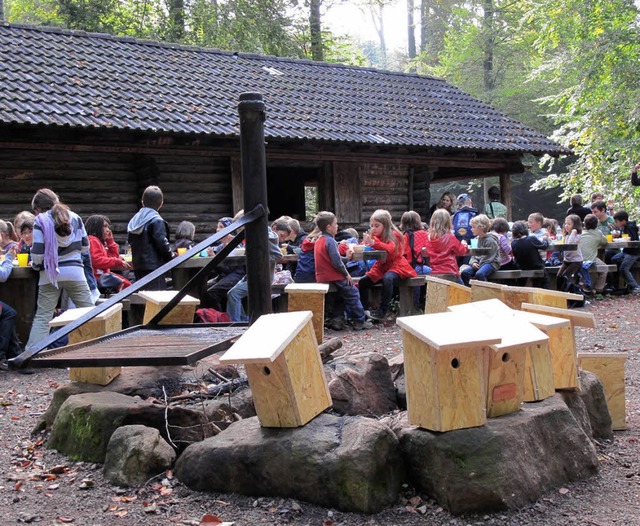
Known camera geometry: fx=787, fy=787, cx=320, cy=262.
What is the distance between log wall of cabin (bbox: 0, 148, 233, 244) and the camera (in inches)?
491

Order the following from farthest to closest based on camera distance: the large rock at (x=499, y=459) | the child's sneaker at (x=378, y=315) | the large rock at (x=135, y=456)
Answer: the child's sneaker at (x=378, y=315) → the large rock at (x=135, y=456) → the large rock at (x=499, y=459)

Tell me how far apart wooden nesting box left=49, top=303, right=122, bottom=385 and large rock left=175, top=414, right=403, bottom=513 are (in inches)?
48.8

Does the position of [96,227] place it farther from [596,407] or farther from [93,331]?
[596,407]

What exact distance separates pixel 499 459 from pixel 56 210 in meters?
5.11

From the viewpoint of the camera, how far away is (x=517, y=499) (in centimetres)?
325

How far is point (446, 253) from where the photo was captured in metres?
10.1

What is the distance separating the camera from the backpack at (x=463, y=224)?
40.4 feet

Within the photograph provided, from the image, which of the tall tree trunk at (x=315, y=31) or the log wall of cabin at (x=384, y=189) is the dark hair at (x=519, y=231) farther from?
the tall tree trunk at (x=315, y=31)

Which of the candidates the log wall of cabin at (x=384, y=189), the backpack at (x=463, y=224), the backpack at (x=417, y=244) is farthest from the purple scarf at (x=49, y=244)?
the log wall of cabin at (x=384, y=189)

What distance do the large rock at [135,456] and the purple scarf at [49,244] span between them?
12.0 ft

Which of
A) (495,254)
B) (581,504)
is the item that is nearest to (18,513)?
(581,504)

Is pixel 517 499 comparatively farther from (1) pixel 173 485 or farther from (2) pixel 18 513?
(2) pixel 18 513

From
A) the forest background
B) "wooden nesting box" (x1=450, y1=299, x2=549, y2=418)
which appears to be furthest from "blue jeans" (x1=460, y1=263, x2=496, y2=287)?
the forest background

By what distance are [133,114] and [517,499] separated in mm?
10776
